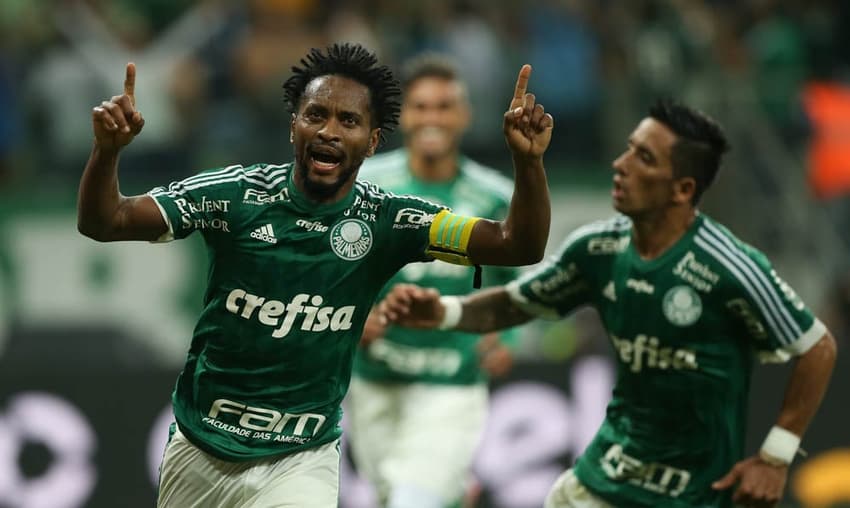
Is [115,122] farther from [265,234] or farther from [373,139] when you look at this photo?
[373,139]

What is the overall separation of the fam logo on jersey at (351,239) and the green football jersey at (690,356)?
1.28 m

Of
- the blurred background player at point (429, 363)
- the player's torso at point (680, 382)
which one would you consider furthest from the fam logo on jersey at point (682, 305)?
the blurred background player at point (429, 363)

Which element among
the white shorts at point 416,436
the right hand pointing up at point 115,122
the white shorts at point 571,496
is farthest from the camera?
the white shorts at point 416,436

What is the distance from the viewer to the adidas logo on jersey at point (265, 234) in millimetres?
4852

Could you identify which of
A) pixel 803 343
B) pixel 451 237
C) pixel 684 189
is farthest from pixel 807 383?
pixel 451 237

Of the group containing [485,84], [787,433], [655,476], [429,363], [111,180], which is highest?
[485,84]

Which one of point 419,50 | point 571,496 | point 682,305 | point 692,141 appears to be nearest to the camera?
point 682,305

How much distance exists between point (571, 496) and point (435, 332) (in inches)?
68.8

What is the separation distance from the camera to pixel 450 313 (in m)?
5.95

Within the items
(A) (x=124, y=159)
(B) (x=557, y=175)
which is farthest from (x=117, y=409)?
(B) (x=557, y=175)

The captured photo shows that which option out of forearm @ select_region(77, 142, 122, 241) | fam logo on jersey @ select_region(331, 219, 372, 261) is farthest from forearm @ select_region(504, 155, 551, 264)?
forearm @ select_region(77, 142, 122, 241)

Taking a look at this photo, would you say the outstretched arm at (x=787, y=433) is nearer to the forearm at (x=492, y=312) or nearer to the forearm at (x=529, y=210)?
the forearm at (x=492, y=312)

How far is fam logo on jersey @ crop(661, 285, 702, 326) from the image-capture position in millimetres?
5559

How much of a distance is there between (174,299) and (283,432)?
18.6ft
